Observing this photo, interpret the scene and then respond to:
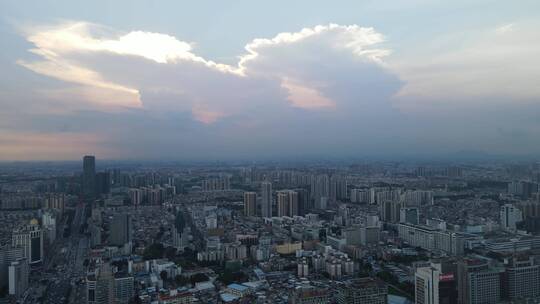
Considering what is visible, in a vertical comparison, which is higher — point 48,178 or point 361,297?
point 48,178

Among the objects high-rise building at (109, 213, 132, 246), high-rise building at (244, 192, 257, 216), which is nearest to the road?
high-rise building at (109, 213, 132, 246)

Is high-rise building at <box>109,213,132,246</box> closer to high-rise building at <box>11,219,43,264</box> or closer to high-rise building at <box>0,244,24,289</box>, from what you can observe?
high-rise building at <box>11,219,43,264</box>

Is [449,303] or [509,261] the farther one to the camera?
[509,261]

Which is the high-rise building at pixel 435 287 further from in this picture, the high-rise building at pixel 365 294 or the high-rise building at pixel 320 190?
the high-rise building at pixel 320 190

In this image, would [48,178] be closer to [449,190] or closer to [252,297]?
[252,297]

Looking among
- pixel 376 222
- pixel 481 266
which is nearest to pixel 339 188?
pixel 376 222

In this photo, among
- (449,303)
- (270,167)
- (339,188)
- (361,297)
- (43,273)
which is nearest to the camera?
(449,303)
